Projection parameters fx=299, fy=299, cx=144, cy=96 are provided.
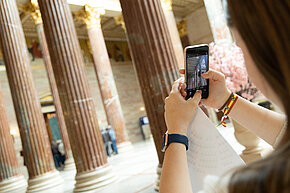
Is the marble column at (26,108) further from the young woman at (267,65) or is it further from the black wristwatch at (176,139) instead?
the young woman at (267,65)

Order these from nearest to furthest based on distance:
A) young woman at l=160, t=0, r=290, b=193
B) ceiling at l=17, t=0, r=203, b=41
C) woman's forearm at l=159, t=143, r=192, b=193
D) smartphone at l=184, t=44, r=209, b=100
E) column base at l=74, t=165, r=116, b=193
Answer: young woman at l=160, t=0, r=290, b=193 → woman's forearm at l=159, t=143, r=192, b=193 → smartphone at l=184, t=44, r=209, b=100 → column base at l=74, t=165, r=116, b=193 → ceiling at l=17, t=0, r=203, b=41

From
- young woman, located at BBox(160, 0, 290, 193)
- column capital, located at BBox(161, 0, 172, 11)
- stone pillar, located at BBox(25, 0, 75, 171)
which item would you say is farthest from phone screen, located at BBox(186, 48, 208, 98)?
column capital, located at BBox(161, 0, 172, 11)

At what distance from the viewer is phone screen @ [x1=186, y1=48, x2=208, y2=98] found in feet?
4.32

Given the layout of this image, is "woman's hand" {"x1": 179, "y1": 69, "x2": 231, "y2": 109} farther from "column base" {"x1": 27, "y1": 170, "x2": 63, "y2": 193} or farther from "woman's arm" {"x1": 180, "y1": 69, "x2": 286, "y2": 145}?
"column base" {"x1": 27, "y1": 170, "x2": 63, "y2": 193}

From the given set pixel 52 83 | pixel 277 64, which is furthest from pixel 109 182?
pixel 52 83

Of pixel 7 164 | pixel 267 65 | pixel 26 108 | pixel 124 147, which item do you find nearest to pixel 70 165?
pixel 124 147

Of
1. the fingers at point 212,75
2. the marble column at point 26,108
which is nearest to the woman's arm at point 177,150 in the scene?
the fingers at point 212,75

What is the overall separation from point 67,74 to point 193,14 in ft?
54.9

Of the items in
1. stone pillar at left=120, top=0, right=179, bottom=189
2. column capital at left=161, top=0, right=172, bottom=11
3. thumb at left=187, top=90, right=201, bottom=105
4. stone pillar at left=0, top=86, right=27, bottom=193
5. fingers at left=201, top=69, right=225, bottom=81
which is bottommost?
stone pillar at left=0, top=86, right=27, bottom=193

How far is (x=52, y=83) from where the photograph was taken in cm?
1239

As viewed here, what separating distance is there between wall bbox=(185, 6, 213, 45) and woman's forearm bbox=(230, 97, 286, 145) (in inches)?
768

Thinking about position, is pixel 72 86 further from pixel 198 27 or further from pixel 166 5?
pixel 198 27

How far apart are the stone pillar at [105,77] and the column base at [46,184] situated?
20.1ft

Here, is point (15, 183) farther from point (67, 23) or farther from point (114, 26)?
point (114, 26)
